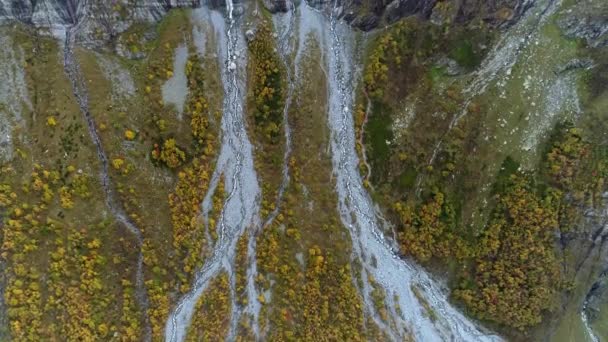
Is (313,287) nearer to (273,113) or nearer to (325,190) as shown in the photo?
(325,190)

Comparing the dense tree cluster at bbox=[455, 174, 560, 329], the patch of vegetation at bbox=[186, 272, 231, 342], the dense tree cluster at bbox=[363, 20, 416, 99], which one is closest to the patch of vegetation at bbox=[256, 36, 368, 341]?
the patch of vegetation at bbox=[186, 272, 231, 342]

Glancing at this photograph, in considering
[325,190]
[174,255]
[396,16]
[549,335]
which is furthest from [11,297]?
[549,335]

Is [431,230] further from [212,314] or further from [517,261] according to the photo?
[212,314]

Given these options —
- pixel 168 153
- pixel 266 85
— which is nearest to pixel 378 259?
pixel 266 85

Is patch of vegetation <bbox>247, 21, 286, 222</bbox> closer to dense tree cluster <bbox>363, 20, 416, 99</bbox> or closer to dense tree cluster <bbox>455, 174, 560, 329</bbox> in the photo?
dense tree cluster <bbox>363, 20, 416, 99</bbox>

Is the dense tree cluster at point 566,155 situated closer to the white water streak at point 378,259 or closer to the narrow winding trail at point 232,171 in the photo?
the white water streak at point 378,259

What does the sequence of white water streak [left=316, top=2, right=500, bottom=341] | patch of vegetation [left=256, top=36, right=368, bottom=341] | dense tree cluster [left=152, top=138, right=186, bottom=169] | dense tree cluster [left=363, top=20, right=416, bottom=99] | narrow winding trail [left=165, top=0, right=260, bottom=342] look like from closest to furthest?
dense tree cluster [left=152, top=138, right=186, bottom=169], patch of vegetation [left=256, top=36, right=368, bottom=341], narrow winding trail [left=165, top=0, right=260, bottom=342], white water streak [left=316, top=2, right=500, bottom=341], dense tree cluster [left=363, top=20, right=416, bottom=99]
